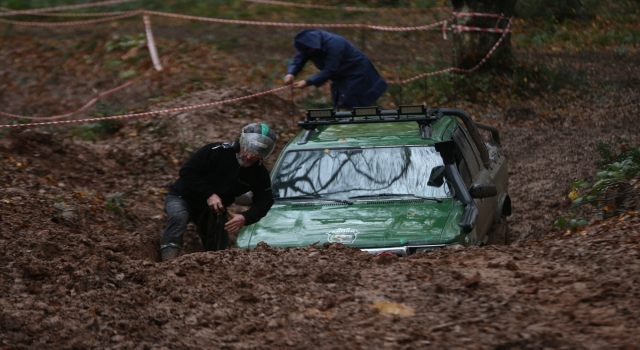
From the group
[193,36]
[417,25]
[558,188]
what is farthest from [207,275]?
[417,25]

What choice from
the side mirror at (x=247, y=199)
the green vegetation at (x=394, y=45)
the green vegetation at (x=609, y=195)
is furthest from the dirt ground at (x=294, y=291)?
the green vegetation at (x=394, y=45)

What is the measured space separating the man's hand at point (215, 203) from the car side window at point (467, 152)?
8.01ft

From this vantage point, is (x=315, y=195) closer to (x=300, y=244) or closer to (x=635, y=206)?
(x=300, y=244)

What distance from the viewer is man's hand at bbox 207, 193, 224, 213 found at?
26.2 feet

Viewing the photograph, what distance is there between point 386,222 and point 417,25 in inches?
647

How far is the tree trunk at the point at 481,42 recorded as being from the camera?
676 inches

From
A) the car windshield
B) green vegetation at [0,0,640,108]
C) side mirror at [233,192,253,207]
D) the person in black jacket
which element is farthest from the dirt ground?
green vegetation at [0,0,640,108]

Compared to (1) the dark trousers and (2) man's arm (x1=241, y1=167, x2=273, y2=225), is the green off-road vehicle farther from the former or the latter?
(1) the dark trousers

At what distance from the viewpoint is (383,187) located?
8.15m

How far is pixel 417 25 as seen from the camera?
23281mm

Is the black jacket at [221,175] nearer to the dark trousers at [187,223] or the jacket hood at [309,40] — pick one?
the dark trousers at [187,223]

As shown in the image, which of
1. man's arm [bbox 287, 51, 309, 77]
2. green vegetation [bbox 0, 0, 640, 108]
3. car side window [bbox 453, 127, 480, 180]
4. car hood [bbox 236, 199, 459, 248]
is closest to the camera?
car hood [bbox 236, 199, 459, 248]

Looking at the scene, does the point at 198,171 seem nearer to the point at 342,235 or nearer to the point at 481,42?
the point at 342,235

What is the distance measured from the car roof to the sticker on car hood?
1.32 metres
